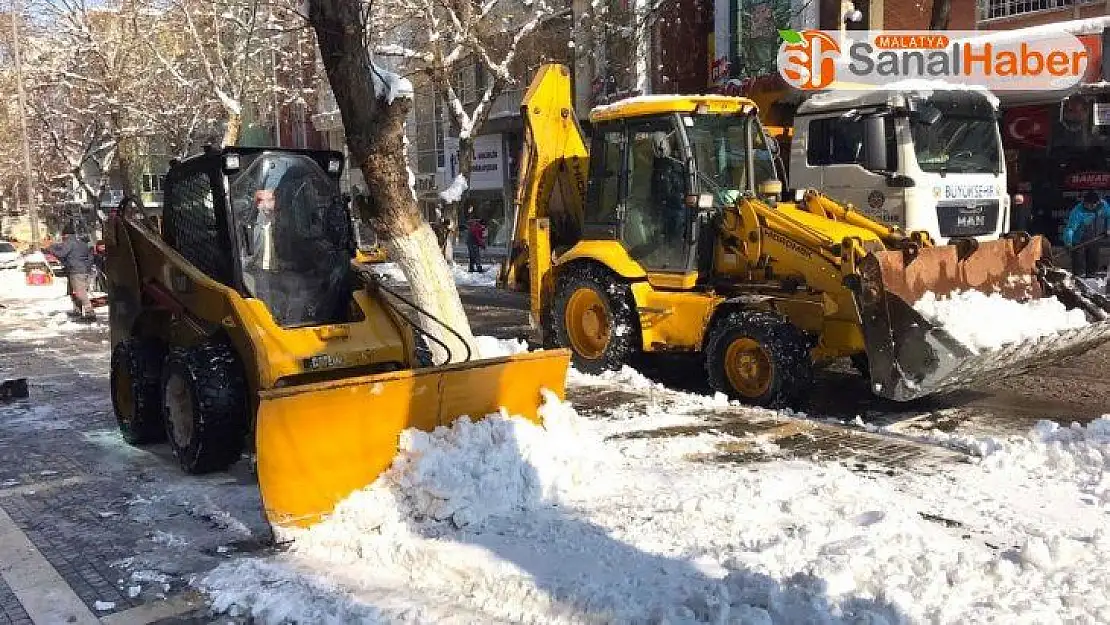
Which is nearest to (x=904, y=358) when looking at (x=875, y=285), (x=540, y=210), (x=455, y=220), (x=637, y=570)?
(x=875, y=285)

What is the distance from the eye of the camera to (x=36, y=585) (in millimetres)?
4699

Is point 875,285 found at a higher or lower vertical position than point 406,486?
higher

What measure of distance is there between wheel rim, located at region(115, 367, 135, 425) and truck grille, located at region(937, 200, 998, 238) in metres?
8.13

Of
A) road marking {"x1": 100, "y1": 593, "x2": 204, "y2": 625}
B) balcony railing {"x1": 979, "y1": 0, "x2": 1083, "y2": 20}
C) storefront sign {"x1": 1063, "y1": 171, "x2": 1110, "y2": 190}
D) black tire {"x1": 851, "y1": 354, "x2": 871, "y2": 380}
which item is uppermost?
balcony railing {"x1": 979, "y1": 0, "x2": 1083, "y2": 20}

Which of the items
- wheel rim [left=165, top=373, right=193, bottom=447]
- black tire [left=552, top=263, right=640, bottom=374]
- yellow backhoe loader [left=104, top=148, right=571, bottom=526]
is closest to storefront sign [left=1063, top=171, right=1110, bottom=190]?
black tire [left=552, top=263, right=640, bottom=374]

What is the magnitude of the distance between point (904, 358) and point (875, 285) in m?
0.57

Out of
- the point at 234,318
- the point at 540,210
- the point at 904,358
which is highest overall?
the point at 540,210

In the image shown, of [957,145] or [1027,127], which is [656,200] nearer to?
[957,145]

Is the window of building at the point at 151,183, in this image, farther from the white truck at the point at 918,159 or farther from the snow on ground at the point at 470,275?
the white truck at the point at 918,159

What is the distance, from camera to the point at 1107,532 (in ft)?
15.0

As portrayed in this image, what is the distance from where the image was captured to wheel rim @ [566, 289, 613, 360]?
9258 mm

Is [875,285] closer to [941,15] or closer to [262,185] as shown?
[262,185]

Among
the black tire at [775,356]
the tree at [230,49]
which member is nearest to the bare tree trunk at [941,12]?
the black tire at [775,356]

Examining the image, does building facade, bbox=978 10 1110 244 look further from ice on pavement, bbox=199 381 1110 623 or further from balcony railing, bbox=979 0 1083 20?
ice on pavement, bbox=199 381 1110 623
